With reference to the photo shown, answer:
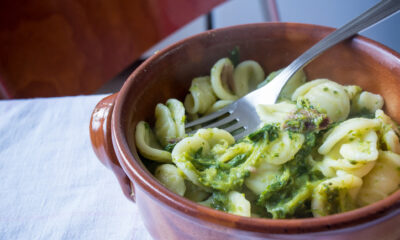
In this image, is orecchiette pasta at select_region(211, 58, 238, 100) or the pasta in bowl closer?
the pasta in bowl

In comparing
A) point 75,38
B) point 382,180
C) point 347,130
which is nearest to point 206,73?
point 347,130

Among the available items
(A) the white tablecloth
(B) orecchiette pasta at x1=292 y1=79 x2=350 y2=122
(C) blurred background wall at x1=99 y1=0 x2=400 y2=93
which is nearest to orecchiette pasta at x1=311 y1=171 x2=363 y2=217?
(B) orecchiette pasta at x1=292 y1=79 x2=350 y2=122

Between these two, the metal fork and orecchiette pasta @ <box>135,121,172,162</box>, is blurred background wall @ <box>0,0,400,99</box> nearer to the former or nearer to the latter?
the metal fork

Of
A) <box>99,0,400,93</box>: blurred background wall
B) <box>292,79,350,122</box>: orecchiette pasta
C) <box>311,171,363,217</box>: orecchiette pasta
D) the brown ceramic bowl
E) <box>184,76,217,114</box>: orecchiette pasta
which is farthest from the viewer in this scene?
<box>99,0,400,93</box>: blurred background wall

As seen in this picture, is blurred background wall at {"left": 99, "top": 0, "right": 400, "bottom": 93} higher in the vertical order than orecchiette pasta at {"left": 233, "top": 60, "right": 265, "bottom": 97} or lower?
lower

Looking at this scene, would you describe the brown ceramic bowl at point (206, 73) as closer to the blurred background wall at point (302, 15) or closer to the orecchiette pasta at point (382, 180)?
the orecchiette pasta at point (382, 180)

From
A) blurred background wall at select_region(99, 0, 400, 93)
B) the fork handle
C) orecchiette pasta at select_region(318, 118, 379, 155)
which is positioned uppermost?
the fork handle

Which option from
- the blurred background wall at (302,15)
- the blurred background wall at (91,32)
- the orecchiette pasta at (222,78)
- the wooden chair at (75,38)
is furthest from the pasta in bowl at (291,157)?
the wooden chair at (75,38)
